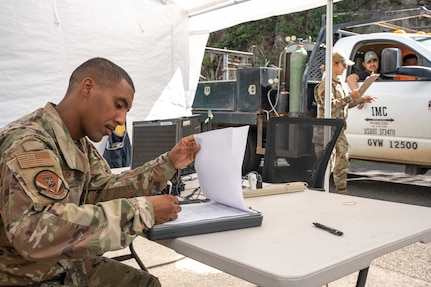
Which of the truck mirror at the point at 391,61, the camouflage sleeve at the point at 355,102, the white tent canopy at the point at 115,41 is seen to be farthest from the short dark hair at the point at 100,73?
the truck mirror at the point at 391,61

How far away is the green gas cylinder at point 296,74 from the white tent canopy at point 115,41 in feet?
2.79

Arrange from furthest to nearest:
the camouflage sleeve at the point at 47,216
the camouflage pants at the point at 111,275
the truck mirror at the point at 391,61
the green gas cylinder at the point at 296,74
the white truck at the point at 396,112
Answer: the green gas cylinder at the point at 296,74 < the white truck at the point at 396,112 < the truck mirror at the point at 391,61 < the camouflage pants at the point at 111,275 < the camouflage sleeve at the point at 47,216

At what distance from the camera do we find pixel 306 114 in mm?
5734

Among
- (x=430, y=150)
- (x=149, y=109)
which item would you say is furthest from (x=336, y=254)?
(x=430, y=150)

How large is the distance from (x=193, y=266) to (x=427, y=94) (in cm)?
354

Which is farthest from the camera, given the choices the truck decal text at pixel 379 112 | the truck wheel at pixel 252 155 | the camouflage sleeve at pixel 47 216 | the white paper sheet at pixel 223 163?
the truck wheel at pixel 252 155

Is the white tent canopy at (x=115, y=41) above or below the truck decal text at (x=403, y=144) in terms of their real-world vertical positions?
above

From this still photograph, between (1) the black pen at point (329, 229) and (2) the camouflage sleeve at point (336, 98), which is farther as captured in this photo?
(2) the camouflage sleeve at point (336, 98)

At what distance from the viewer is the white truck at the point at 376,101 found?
17.6ft

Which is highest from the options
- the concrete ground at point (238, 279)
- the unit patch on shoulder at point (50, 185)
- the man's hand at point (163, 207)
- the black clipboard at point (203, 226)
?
the unit patch on shoulder at point (50, 185)

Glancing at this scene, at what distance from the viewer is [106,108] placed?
1.41 metres

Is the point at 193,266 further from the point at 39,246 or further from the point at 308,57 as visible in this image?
the point at 308,57

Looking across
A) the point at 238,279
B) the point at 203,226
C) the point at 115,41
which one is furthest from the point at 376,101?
the point at 203,226

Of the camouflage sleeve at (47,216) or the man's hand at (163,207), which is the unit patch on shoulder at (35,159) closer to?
the camouflage sleeve at (47,216)
